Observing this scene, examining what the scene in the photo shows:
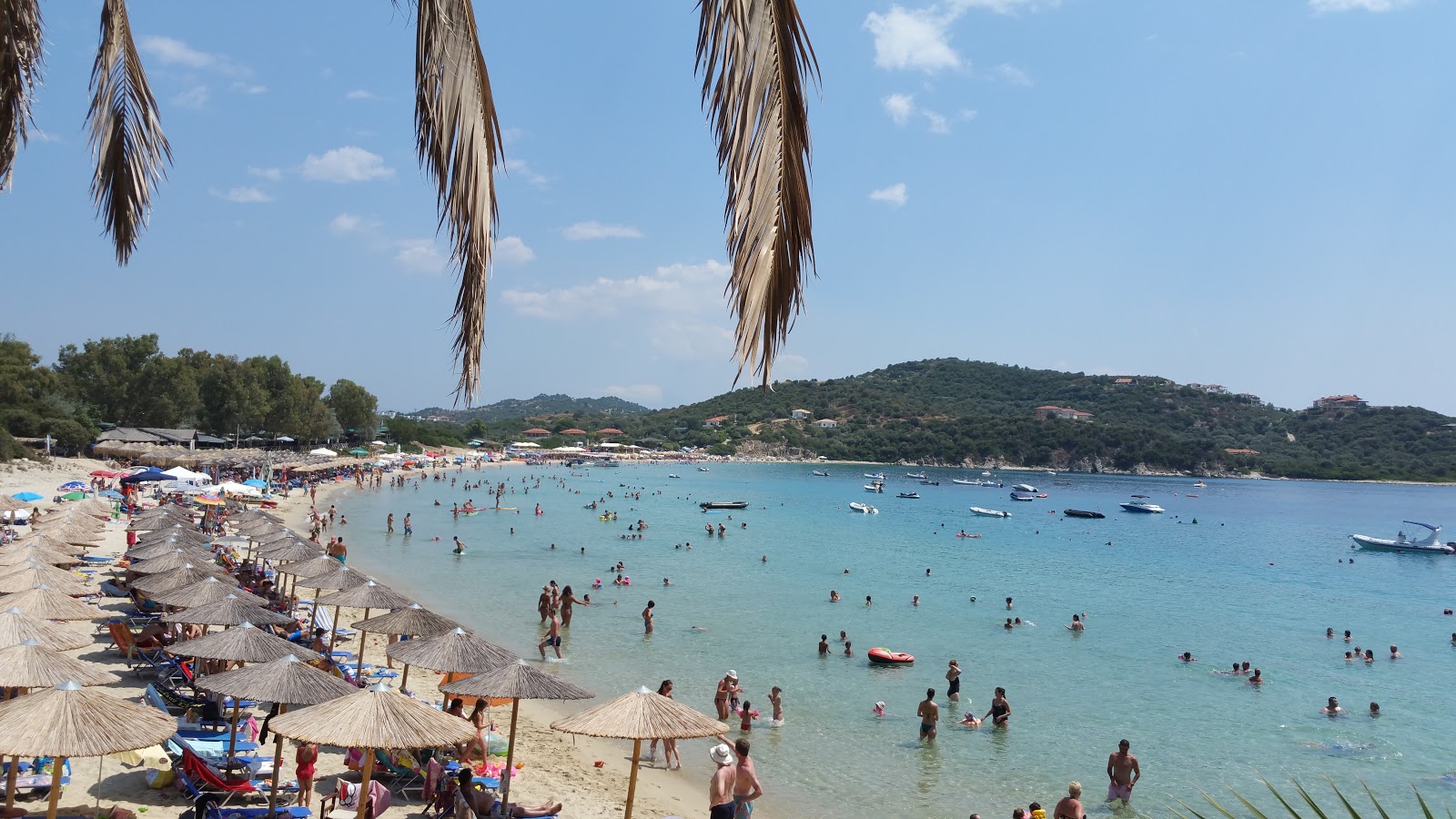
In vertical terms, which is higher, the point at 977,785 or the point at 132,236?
the point at 132,236

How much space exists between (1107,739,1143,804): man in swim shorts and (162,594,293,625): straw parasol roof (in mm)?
11018

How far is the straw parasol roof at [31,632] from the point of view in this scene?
9031 mm

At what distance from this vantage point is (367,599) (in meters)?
12.5

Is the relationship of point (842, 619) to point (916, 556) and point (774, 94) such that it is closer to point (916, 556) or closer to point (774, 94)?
point (916, 556)

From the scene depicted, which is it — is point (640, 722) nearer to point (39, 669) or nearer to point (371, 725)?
point (371, 725)

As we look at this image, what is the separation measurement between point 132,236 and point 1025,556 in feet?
140

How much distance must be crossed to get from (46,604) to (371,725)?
6.61 metres

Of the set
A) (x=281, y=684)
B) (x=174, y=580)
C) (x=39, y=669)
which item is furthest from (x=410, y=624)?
(x=39, y=669)

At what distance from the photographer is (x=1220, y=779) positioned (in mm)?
13195

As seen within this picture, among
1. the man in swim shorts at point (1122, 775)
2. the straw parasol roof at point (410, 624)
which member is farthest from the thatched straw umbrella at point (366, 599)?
the man in swim shorts at point (1122, 775)

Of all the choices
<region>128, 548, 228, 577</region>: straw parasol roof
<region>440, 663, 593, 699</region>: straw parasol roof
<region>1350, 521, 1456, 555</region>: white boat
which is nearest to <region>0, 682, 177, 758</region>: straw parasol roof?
<region>440, 663, 593, 699</region>: straw parasol roof

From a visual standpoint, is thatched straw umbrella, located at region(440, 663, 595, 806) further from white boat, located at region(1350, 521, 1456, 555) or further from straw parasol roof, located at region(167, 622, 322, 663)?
white boat, located at region(1350, 521, 1456, 555)

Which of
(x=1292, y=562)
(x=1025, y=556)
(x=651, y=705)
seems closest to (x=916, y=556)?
(x=1025, y=556)

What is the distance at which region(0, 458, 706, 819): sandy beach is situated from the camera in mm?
8055
